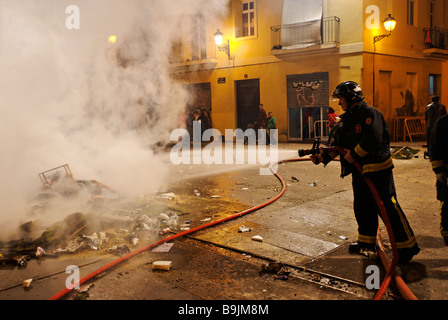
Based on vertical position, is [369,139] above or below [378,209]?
above

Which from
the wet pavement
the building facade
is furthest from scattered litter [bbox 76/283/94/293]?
the building facade

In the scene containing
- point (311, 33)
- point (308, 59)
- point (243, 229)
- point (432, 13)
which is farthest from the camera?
point (432, 13)

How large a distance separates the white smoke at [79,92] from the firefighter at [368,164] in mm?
4192

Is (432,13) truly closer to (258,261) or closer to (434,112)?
(434,112)

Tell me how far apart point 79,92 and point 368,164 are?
18.2ft

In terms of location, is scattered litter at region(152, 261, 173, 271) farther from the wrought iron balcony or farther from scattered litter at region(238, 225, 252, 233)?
the wrought iron balcony

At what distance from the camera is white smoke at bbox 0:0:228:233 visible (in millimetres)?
5488

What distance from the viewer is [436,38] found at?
1781 cm

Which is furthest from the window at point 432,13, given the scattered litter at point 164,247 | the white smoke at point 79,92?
the scattered litter at point 164,247

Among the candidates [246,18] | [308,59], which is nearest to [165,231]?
[308,59]

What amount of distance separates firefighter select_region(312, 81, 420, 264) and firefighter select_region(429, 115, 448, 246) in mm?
546

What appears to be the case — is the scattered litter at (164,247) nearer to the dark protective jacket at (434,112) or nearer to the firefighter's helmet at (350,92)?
the firefighter's helmet at (350,92)

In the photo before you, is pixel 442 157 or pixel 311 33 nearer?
pixel 442 157

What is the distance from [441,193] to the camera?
387 cm
